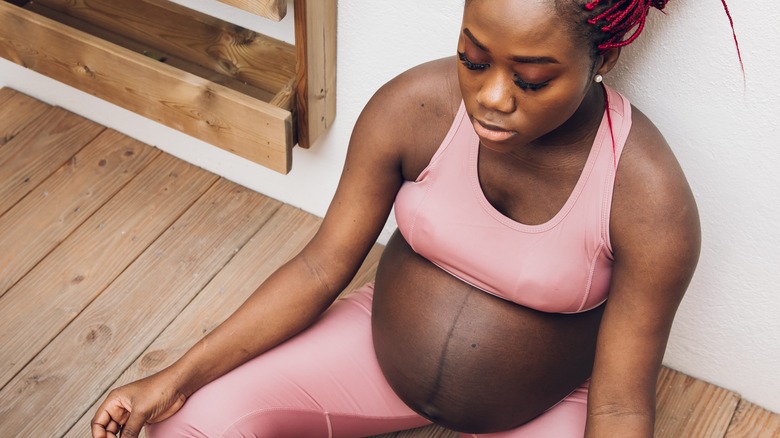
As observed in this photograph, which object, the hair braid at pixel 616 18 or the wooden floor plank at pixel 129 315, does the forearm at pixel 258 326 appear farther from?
the hair braid at pixel 616 18

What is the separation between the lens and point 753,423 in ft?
5.85

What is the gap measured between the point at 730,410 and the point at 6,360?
155cm

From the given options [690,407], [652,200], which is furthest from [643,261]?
[690,407]

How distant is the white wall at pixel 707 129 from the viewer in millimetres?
1310

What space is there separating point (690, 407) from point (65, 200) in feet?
5.10

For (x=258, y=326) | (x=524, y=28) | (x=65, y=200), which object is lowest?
(x=65, y=200)

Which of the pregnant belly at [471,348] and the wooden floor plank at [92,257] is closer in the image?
the pregnant belly at [471,348]

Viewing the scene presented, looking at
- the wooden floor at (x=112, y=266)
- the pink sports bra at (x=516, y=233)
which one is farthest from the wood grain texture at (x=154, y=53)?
the pink sports bra at (x=516, y=233)

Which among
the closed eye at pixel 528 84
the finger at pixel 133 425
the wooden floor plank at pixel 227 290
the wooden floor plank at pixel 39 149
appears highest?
the closed eye at pixel 528 84

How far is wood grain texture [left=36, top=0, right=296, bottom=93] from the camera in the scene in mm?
1849

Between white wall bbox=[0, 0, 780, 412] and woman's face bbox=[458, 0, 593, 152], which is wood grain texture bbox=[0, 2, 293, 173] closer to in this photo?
white wall bbox=[0, 0, 780, 412]

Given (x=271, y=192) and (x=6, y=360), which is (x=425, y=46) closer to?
(x=271, y=192)

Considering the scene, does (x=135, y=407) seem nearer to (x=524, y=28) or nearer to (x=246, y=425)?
(x=246, y=425)

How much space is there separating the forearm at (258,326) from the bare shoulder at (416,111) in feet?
0.98
